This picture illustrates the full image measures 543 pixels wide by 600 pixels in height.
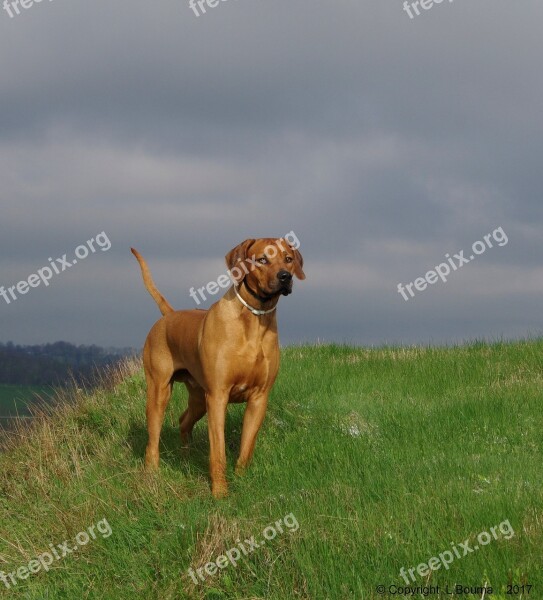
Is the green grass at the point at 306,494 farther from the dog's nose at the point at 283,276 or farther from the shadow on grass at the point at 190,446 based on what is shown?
the dog's nose at the point at 283,276

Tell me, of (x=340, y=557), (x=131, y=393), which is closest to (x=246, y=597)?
(x=340, y=557)

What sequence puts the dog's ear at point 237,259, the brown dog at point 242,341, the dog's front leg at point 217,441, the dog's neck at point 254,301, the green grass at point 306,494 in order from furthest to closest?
the dog's front leg at point 217,441 → the dog's neck at point 254,301 → the dog's ear at point 237,259 → the brown dog at point 242,341 → the green grass at point 306,494

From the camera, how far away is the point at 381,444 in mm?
9367

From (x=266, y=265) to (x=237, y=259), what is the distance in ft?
1.09

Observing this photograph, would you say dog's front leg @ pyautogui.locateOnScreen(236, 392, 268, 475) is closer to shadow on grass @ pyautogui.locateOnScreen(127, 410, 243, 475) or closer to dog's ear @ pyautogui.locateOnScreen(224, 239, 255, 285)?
shadow on grass @ pyautogui.locateOnScreen(127, 410, 243, 475)

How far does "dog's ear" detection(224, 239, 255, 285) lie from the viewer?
304 inches

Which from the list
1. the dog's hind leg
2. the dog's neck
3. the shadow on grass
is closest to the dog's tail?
the dog's hind leg

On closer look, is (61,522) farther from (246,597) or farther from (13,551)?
(246,597)

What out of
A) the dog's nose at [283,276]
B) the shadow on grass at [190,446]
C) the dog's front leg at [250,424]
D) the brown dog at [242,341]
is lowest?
the shadow on grass at [190,446]

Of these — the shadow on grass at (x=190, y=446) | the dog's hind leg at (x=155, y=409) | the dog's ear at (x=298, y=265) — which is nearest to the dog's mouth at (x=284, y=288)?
the dog's ear at (x=298, y=265)

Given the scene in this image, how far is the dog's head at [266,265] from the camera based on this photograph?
7469 millimetres

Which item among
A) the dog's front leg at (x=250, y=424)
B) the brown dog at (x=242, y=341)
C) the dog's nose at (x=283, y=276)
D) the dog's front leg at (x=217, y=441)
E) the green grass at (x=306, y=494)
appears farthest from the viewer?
the dog's front leg at (x=250, y=424)

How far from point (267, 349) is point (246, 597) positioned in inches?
109

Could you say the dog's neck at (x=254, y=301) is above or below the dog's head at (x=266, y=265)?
below
